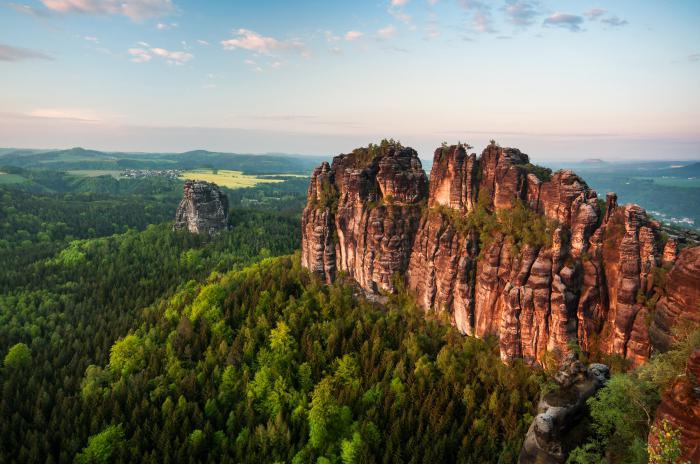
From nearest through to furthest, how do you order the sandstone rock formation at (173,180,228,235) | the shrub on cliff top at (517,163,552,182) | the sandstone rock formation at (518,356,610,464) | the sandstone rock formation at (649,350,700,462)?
the sandstone rock formation at (649,350,700,462) < the sandstone rock formation at (518,356,610,464) < the shrub on cliff top at (517,163,552,182) < the sandstone rock formation at (173,180,228,235)

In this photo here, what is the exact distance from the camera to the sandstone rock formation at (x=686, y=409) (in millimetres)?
20531

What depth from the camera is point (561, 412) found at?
34531 millimetres

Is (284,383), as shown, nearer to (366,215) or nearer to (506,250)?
(366,215)

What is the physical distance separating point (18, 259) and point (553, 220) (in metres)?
151

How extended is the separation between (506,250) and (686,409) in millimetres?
38126

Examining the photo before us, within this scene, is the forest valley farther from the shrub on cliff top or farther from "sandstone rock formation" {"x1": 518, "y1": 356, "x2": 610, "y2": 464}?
the shrub on cliff top

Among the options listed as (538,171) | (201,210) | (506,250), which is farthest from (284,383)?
(201,210)

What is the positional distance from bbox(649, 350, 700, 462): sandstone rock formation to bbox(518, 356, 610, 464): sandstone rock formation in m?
11.7

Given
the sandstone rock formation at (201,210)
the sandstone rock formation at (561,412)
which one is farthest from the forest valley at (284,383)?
the sandstone rock formation at (201,210)

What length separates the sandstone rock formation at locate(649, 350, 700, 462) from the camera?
2053 centimetres

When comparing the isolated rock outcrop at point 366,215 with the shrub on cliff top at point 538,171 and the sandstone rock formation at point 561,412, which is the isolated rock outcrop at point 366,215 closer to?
the shrub on cliff top at point 538,171

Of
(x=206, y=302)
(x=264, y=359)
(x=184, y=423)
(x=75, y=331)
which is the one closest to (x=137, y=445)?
(x=184, y=423)

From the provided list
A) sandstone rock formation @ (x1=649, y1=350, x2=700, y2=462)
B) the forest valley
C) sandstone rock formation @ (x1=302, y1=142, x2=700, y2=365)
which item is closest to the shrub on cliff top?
sandstone rock formation @ (x1=302, y1=142, x2=700, y2=365)

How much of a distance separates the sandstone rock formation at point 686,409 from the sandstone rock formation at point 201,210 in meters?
133
